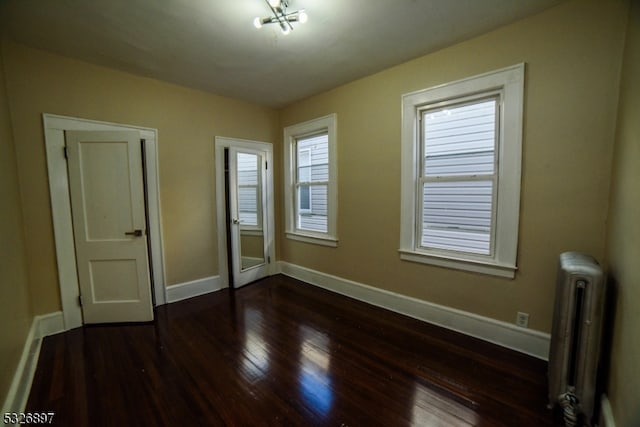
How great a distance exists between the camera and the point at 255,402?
5.49ft

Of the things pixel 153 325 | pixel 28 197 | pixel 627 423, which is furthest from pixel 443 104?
pixel 28 197

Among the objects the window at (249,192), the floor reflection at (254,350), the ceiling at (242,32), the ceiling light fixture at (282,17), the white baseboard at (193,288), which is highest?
the ceiling at (242,32)

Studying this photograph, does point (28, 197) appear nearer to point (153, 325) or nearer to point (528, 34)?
point (153, 325)

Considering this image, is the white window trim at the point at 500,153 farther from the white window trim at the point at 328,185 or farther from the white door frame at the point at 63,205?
the white door frame at the point at 63,205

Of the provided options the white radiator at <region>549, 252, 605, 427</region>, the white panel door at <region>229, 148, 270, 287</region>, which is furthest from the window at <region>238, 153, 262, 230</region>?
the white radiator at <region>549, 252, 605, 427</region>

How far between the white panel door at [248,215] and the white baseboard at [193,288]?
0.90 ft

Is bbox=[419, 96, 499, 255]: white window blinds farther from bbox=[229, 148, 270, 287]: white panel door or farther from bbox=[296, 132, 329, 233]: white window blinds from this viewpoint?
bbox=[229, 148, 270, 287]: white panel door

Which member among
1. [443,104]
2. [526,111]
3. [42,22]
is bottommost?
[526,111]

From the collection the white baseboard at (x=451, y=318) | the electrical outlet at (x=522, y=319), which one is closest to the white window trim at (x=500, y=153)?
the electrical outlet at (x=522, y=319)

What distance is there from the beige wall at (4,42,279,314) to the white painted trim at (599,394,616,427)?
3726 mm

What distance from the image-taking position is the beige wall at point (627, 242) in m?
1.17

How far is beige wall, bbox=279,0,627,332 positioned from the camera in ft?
5.85

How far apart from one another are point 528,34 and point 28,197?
446cm

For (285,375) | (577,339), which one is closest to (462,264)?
(577,339)
